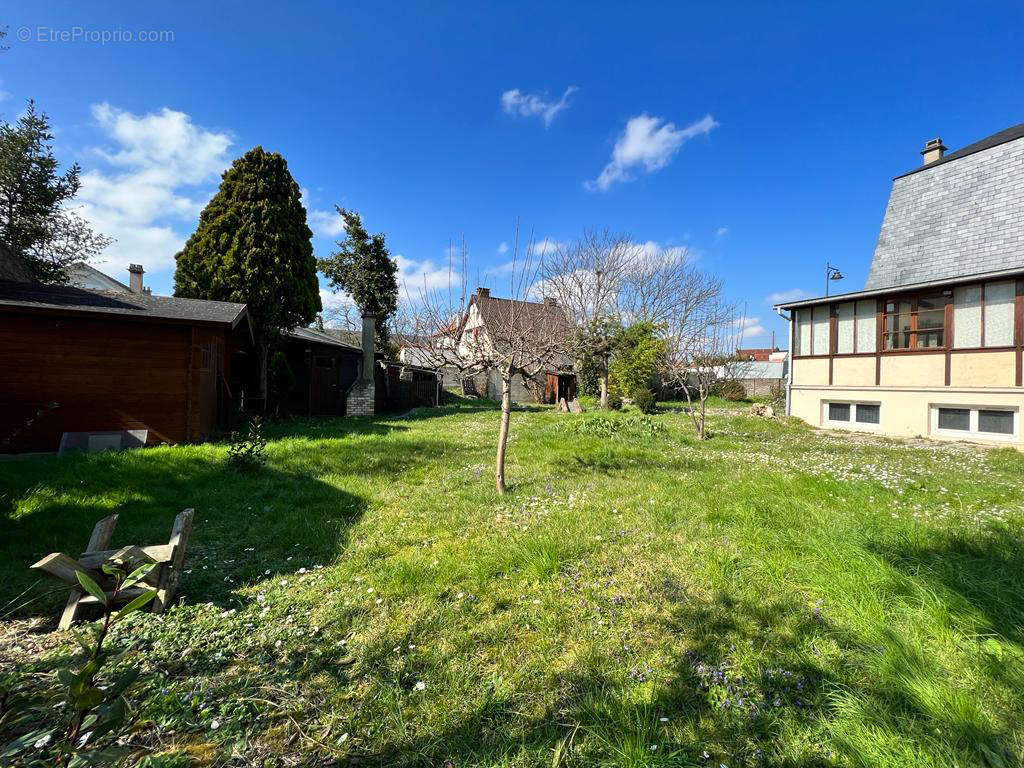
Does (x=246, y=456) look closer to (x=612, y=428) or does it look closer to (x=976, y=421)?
(x=612, y=428)

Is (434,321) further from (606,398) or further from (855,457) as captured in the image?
(606,398)

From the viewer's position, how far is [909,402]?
12648mm

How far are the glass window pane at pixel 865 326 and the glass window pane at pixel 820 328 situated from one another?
96cm

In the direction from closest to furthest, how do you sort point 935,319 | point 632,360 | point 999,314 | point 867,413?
point 999,314 → point 935,319 → point 867,413 → point 632,360

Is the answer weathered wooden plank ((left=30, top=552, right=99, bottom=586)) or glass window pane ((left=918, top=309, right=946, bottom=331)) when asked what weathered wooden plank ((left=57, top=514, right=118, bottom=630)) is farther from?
glass window pane ((left=918, top=309, right=946, bottom=331))

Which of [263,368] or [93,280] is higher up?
[93,280]

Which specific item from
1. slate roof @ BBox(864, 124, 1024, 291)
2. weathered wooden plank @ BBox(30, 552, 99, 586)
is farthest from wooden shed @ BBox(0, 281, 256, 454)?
slate roof @ BBox(864, 124, 1024, 291)

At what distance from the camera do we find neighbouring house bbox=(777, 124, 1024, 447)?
37.2 ft

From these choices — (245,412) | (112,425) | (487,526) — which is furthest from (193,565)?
(245,412)

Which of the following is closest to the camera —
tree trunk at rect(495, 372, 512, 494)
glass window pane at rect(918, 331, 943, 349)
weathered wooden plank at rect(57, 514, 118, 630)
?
weathered wooden plank at rect(57, 514, 118, 630)

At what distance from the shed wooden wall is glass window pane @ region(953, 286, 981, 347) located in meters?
20.1

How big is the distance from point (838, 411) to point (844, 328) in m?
2.87

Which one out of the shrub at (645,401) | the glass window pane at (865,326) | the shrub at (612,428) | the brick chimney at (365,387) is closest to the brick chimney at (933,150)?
the glass window pane at (865,326)

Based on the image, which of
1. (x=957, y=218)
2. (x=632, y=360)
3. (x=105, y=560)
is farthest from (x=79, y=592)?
(x=632, y=360)
